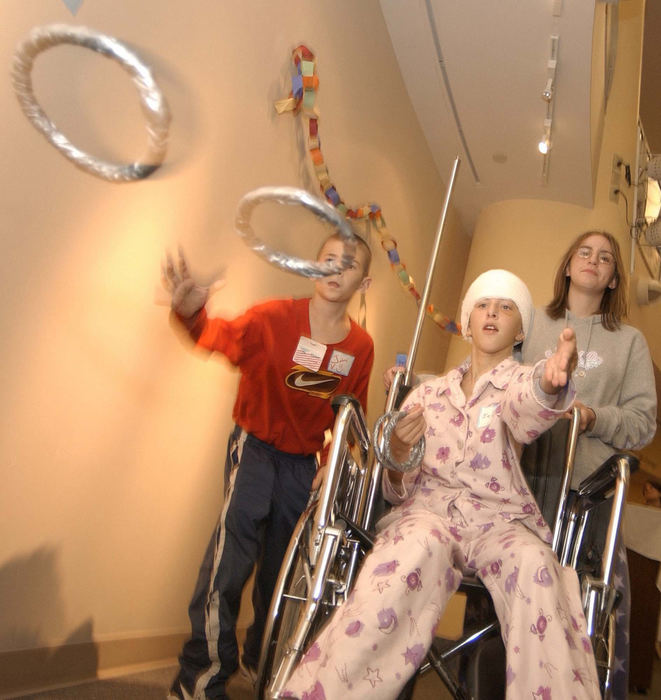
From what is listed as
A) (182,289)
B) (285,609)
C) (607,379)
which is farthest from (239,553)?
(607,379)

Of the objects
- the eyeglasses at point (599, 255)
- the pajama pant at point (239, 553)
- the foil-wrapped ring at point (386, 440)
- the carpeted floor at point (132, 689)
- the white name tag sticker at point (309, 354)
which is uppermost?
the eyeglasses at point (599, 255)

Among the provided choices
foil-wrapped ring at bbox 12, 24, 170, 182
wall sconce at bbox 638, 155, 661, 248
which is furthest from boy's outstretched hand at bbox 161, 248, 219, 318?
wall sconce at bbox 638, 155, 661, 248

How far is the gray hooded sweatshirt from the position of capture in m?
1.77

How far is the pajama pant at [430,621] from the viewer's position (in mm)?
1077

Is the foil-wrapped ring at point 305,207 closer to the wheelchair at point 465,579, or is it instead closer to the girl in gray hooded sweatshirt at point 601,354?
the wheelchair at point 465,579

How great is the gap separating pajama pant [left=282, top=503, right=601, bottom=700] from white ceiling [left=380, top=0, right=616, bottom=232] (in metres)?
2.39

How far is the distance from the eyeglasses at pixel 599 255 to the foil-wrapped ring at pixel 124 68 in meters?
1.43

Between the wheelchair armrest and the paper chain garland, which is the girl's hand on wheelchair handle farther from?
the paper chain garland

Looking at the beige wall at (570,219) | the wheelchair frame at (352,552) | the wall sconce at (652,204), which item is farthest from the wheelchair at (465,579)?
the wall sconce at (652,204)

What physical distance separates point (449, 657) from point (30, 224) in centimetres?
114

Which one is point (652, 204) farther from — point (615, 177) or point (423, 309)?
point (423, 309)

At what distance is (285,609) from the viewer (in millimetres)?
1445

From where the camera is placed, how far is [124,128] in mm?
1603

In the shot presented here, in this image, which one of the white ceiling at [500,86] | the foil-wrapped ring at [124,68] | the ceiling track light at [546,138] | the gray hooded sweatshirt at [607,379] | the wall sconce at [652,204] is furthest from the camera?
the wall sconce at [652,204]
